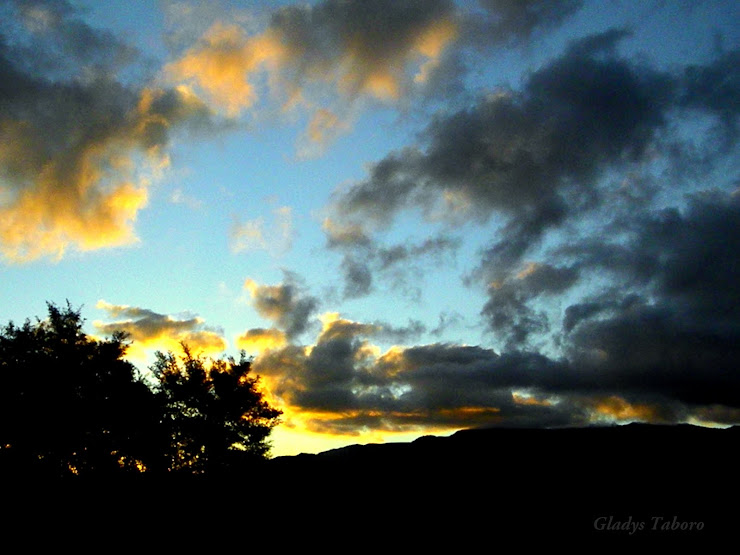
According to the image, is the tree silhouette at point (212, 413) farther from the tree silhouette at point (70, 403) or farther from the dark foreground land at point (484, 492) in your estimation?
the dark foreground land at point (484, 492)

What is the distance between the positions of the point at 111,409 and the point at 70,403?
2.67 m

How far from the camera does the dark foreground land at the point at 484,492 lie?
10211 mm

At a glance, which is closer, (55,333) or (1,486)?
(1,486)

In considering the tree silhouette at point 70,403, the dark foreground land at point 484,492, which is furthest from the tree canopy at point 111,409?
the dark foreground land at point 484,492

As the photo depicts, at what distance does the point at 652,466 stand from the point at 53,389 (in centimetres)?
3577

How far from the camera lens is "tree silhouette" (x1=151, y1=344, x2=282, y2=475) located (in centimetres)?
3797

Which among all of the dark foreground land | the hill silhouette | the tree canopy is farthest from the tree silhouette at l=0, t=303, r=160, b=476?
the hill silhouette

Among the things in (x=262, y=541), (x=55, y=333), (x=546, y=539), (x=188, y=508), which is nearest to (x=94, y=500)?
(x=188, y=508)

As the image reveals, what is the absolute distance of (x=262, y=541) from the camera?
12.1m

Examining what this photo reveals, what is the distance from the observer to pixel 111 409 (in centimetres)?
3500

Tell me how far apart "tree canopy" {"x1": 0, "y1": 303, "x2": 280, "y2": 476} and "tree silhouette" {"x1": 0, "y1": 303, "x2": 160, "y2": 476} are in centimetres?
6

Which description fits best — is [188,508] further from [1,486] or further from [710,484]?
[710,484]

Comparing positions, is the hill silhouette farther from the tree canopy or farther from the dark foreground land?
the tree canopy

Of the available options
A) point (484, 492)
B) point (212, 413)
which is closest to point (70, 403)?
point (212, 413)
